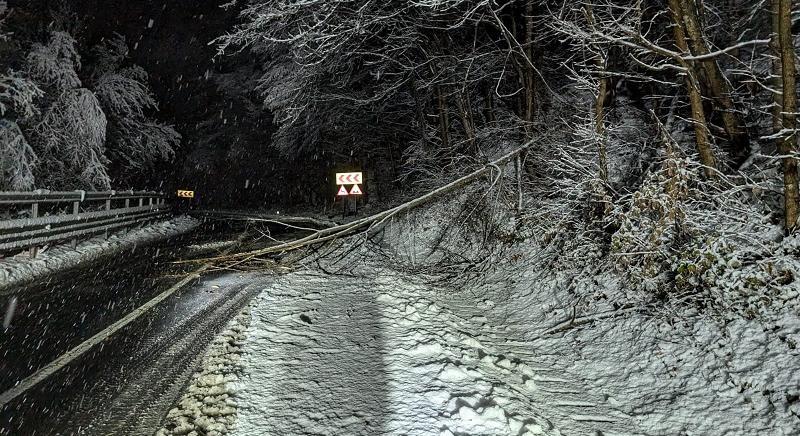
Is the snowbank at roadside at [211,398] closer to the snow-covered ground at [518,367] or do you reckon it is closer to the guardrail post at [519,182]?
the snow-covered ground at [518,367]

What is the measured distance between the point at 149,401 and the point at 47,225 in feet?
28.4

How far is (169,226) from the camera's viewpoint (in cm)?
1744

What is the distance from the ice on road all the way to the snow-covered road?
11 millimetres

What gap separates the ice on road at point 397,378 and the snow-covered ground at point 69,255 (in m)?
A: 5.27

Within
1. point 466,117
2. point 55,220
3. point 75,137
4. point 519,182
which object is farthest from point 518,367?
point 75,137

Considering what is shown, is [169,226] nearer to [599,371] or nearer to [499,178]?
[499,178]

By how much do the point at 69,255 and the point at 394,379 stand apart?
977 cm

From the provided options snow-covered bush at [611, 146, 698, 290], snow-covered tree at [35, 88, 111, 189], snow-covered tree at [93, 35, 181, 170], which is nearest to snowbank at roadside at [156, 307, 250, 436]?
snow-covered bush at [611, 146, 698, 290]

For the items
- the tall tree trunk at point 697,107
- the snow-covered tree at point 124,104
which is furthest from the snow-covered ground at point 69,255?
the tall tree trunk at point 697,107

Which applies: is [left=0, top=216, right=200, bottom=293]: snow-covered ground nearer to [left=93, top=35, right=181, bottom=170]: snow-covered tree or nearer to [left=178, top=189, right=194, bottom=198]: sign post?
[left=93, top=35, right=181, bottom=170]: snow-covered tree

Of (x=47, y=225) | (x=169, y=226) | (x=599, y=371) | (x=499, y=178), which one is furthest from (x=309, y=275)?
(x=169, y=226)

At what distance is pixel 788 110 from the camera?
4656mm

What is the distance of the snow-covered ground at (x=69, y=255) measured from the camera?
8.30 metres

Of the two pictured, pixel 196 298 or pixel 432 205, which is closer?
pixel 196 298
